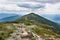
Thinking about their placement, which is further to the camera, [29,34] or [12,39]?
[29,34]

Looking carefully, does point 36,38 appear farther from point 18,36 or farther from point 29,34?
point 18,36

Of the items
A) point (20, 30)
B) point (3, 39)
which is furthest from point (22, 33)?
point (3, 39)

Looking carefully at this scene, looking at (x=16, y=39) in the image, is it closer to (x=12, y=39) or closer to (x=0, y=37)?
(x=12, y=39)

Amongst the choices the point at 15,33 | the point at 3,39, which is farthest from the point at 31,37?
the point at 3,39

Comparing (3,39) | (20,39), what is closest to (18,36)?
(20,39)

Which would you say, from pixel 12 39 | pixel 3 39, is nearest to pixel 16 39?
pixel 12 39

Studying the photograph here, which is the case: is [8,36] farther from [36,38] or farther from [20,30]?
[36,38]

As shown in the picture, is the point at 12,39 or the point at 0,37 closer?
the point at 12,39

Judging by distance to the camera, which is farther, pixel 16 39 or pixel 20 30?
pixel 20 30
